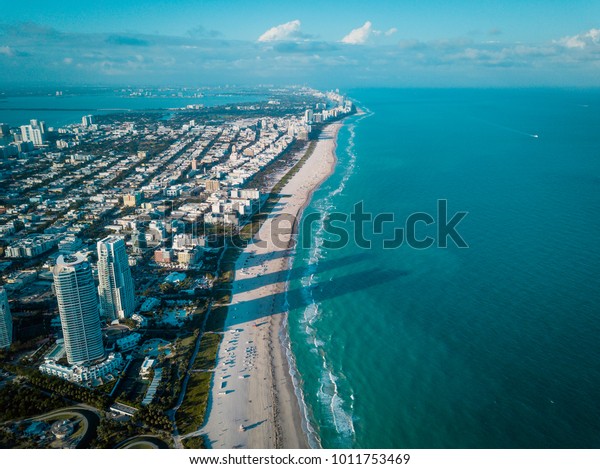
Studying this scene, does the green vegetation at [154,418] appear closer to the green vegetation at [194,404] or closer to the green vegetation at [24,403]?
the green vegetation at [194,404]

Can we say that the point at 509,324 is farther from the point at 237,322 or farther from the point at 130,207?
the point at 130,207

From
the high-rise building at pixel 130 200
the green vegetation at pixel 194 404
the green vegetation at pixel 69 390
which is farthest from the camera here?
the high-rise building at pixel 130 200

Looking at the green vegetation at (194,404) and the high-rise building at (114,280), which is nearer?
the green vegetation at (194,404)

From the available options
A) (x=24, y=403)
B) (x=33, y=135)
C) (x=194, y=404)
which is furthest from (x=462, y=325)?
(x=33, y=135)

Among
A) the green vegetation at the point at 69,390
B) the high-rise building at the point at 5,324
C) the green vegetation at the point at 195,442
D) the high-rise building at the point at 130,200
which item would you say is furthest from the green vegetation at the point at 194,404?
the high-rise building at the point at 130,200

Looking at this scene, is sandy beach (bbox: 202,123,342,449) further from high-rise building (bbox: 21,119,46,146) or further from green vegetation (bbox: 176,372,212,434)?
high-rise building (bbox: 21,119,46,146)

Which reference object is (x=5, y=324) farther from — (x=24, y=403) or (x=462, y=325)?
(x=462, y=325)

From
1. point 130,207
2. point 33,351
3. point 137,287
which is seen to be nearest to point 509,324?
point 137,287

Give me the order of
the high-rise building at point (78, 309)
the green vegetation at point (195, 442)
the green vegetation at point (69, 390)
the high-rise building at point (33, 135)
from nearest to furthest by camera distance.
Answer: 1. the green vegetation at point (195, 442)
2. the green vegetation at point (69, 390)
3. the high-rise building at point (78, 309)
4. the high-rise building at point (33, 135)
